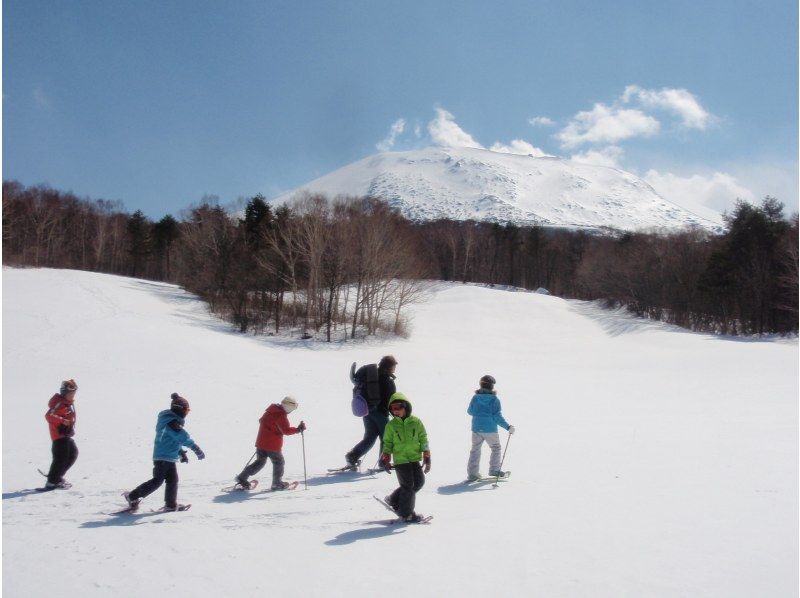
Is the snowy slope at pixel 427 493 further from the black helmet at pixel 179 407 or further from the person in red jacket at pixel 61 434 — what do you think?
the black helmet at pixel 179 407

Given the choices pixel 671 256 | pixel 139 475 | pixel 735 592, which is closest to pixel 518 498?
pixel 735 592

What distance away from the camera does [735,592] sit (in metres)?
4.66

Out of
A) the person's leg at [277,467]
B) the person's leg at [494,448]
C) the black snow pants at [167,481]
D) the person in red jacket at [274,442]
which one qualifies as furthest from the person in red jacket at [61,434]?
the person's leg at [494,448]

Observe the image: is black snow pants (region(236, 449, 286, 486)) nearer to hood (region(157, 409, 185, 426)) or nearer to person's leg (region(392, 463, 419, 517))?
hood (region(157, 409, 185, 426))

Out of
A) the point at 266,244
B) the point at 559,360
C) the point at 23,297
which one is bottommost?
the point at 559,360

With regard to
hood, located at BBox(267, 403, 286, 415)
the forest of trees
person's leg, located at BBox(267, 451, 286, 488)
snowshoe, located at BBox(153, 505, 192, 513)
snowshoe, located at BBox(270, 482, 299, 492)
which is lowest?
snowshoe, located at BBox(270, 482, 299, 492)

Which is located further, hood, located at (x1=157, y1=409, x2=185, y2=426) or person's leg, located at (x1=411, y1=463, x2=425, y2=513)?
hood, located at (x1=157, y1=409, x2=185, y2=426)

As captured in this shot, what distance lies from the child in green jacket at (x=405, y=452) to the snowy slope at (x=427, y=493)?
0.38 m

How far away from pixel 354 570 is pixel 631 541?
3030 mm

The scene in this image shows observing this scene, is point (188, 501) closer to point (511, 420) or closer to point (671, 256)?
point (511, 420)

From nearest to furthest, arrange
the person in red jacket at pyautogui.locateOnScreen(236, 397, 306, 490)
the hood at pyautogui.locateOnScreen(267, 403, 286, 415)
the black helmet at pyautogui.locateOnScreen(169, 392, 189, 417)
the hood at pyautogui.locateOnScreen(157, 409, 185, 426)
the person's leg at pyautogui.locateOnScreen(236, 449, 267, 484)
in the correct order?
the hood at pyautogui.locateOnScreen(157, 409, 185, 426) → the black helmet at pyautogui.locateOnScreen(169, 392, 189, 417) → the person's leg at pyautogui.locateOnScreen(236, 449, 267, 484) → the person in red jacket at pyautogui.locateOnScreen(236, 397, 306, 490) → the hood at pyautogui.locateOnScreen(267, 403, 286, 415)

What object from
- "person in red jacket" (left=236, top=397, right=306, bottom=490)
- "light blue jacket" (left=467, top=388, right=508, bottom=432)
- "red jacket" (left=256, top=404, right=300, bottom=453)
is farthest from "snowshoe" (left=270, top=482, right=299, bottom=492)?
"light blue jacket" (left=467, top=388, right=508, bottom=432)

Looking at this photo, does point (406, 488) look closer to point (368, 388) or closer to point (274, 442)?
point (274, 442)

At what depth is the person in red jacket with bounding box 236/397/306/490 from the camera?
26.5 feet
